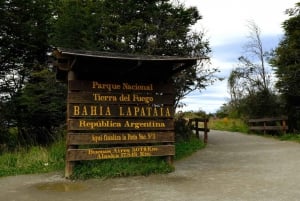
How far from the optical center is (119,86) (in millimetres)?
11273

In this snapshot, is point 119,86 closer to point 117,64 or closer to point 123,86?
point 123,86

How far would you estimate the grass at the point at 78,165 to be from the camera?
34.6 feet

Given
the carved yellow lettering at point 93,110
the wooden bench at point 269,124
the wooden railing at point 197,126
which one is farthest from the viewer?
the wooden bench at point 269,124

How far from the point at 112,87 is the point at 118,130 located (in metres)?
1.16

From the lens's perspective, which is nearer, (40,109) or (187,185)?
(187,185)

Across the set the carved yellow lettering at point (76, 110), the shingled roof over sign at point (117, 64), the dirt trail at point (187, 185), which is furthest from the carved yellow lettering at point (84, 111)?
the dirt trail at point (187, 185)

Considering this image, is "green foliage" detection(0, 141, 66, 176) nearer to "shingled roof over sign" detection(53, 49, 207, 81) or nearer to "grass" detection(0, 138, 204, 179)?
"grass" detection(0, 138, 204, 179)

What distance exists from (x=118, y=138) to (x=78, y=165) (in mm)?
1237

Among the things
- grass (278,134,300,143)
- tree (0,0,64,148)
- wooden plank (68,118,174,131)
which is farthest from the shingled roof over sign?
tree (0,0,64,148)

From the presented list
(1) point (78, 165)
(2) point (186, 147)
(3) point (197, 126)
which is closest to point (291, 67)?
(3) point (197, 126)

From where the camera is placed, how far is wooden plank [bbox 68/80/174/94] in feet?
35.4

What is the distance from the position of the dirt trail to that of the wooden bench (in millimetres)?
8996

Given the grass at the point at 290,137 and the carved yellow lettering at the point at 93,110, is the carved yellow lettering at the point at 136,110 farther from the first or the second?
the grass at the point at 290,137

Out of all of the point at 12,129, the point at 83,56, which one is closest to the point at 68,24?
the point at 12,129
